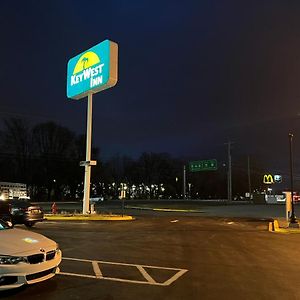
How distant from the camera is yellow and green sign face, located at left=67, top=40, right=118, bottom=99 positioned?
30.7 meters

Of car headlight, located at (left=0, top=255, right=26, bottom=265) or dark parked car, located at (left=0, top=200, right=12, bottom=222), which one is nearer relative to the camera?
car headlight, located at (left=0, top=255, right=26, bottom=265)

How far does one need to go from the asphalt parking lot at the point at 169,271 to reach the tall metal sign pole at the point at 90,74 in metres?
16.3

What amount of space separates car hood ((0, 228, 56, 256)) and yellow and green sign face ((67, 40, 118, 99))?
2297 cm

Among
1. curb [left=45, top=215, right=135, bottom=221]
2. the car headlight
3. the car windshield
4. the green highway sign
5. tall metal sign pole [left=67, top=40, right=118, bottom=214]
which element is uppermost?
tall metal sign pole [left=67, top=40, right=118, bottom=214]

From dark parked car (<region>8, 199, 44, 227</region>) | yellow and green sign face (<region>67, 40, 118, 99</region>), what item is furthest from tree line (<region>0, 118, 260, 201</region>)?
dark parked car (<region>8, 199, 44, 227</region>)

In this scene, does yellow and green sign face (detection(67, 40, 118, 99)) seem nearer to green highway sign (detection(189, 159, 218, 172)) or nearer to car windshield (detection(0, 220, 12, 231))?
car windshield (detection(0, 220, 12, 231))

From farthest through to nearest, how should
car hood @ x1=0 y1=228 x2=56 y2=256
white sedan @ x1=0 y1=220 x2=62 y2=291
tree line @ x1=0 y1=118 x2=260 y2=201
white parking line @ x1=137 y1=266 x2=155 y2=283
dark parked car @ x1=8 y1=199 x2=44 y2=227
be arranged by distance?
tree line @ x1=0 y1=118 x2=260 y2=201 < dark parked car @ x1=8 y1=199 x2=44 y2=227 < white parking line @ x1=137 y1=266 x2=155 y2=283 < car hood @ x1=0 y1=228 x2=56 y2=256 < white sedan @ x1=0 y1=220 x2=62 y2=291

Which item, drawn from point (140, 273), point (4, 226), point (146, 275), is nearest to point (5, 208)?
point (4, 226)

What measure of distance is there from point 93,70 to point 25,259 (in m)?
26.0

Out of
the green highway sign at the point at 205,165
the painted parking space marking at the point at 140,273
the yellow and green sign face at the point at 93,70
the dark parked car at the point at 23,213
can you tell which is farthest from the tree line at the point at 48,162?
the painted parking space marking at the point at 140,273

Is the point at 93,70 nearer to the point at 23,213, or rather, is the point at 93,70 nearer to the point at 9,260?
the point at 23,213

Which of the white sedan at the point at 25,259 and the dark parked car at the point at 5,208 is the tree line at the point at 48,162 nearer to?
the dark parked car at the point at 5,208

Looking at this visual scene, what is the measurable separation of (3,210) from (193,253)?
1133 centimetres

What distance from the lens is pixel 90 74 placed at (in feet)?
106
